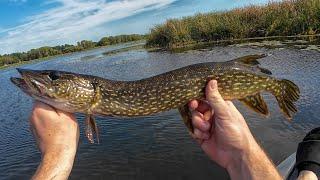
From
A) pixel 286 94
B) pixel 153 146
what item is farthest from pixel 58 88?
pixel 153 146

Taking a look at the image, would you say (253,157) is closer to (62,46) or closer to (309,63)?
(309,63)

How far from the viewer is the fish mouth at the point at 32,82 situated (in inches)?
126

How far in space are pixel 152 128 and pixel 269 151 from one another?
2.42 meters

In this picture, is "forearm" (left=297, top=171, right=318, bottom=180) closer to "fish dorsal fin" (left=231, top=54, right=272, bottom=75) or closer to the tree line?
"fish dorsal fin" (left=231, top=54, right=272, bottom=75)

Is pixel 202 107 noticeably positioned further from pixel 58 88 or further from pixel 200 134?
pixel 58 88

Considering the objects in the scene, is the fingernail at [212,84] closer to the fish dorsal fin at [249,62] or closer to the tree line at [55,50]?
the fish dorsal fin at [249,62]

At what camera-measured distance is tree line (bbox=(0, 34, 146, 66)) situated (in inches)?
2094

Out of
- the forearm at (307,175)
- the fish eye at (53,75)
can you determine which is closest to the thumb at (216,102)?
the forearm at (307,175)

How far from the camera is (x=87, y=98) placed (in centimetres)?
338

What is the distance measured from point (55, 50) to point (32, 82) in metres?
57.4

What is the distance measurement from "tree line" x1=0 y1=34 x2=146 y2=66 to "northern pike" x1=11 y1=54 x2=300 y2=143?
50.8 metres

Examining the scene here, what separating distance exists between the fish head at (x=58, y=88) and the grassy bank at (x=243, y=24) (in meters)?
18.4

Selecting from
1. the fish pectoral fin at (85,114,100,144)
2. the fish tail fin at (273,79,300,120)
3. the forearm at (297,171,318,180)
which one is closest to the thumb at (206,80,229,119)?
the fish tail fin at (273,79,300,120)

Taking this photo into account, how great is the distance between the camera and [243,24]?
81.7ft
